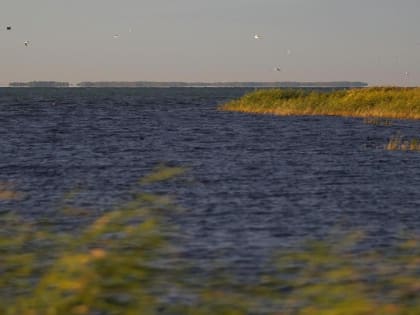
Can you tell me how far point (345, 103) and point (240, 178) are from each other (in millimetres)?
49703

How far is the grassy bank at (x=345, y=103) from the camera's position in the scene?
73875 mm

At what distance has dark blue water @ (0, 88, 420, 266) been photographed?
22125 mm

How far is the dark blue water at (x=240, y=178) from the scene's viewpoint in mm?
22125

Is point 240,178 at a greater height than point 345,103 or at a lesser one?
lesser

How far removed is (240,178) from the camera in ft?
113

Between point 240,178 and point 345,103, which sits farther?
point 345,103

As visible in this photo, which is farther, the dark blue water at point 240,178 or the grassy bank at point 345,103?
the grassy bank at point 345,103

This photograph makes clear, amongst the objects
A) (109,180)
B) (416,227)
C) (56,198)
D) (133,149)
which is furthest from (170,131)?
(416,227)

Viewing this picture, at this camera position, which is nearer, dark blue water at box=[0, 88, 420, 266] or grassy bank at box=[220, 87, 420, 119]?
dark blue water at box=[0, 88, 420, 266]

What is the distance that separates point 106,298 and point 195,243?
9.05 metres

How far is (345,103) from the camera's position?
8269cm

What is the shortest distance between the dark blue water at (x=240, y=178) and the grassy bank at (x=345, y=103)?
17.7 feet

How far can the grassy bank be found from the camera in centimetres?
7388

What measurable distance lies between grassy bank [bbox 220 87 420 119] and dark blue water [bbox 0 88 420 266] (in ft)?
17.7
